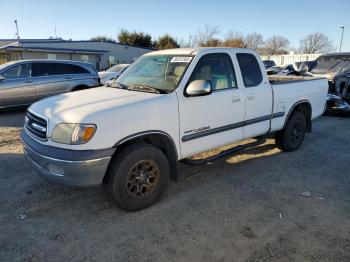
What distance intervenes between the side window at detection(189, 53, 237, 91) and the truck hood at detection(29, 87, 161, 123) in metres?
0.81

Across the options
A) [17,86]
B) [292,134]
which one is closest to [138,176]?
[292,134]

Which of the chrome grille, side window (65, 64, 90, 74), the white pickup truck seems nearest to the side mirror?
the white pickup truck

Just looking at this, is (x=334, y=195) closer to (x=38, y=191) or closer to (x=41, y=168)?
(x=41, y=168)

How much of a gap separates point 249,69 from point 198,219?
2566mm

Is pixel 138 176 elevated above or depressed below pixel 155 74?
below

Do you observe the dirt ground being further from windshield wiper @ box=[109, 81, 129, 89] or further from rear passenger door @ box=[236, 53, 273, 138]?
windshield wiper @ box=[109, 81, 129, 89]

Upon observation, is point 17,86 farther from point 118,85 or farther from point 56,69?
point 118,85

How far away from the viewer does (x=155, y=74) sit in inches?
171

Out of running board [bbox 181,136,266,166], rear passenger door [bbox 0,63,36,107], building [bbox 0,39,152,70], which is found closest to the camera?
running board [bbox 181,136,266,166]

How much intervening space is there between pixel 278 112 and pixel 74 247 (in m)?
3.95

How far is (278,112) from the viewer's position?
5.38 m

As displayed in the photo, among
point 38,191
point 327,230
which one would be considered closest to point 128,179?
point 38,191

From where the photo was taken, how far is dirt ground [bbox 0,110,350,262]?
297 centimetres

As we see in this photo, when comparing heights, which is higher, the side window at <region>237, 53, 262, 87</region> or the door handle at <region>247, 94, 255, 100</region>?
the side window at <region>237, 53, 262, 87</region>
